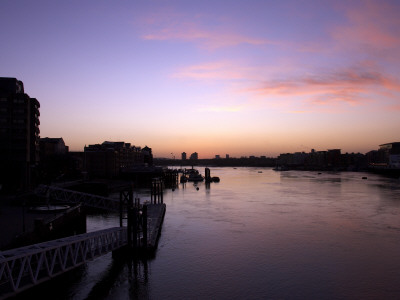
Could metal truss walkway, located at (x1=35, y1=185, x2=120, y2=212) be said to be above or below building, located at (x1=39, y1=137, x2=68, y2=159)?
below

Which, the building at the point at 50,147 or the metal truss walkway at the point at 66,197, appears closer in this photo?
the metal truss walkway at the point at 66,197

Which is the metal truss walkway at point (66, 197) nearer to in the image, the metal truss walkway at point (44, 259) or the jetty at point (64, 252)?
the jetty at point (64, 252)

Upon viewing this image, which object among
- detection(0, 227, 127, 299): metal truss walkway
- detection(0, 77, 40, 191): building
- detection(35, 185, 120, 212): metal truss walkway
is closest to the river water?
detection(35, 185, 120, 212): metal truss walkway

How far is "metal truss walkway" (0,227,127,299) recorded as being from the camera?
17.9 meters

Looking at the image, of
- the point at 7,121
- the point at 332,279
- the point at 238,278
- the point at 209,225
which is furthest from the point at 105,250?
the point at 7,121

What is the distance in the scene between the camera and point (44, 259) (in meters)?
20.2

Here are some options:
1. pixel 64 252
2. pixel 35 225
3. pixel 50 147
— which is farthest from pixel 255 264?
pixel 50 147

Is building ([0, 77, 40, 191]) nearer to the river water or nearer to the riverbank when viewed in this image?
the riverbank

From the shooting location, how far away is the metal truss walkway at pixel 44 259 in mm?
17891

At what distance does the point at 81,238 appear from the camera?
2414 centimetres

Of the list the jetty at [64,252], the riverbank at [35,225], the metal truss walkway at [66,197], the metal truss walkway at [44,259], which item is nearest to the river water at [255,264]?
the jetty at [64,252]

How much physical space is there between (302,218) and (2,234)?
132 ft

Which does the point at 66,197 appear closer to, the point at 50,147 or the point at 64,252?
the point at 64,252

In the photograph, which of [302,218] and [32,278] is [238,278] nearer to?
[32,278]
